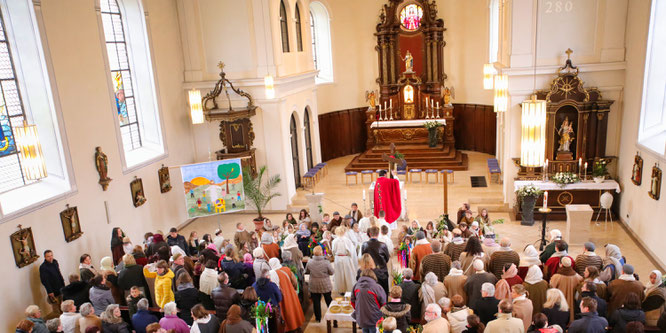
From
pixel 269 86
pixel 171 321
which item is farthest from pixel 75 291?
pixel 269 86

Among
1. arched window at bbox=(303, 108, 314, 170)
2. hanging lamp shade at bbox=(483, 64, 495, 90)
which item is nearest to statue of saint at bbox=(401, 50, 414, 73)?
hanging lamp shade at bbox=(483, 64, 495, 90)

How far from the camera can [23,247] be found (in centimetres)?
964

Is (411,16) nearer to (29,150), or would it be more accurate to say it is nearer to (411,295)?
(29,150)

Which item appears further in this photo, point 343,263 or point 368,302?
point 343,263

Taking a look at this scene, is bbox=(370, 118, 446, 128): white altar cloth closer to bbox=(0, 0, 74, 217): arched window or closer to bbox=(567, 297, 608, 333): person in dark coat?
bbox=(0, 0, 74, 217): arched window

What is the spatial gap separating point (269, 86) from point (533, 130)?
8.20 m

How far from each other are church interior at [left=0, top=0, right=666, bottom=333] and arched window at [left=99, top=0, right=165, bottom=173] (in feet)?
0.16

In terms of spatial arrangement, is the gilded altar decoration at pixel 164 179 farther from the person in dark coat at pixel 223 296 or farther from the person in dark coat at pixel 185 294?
the person in dark coat at pixel 223 296

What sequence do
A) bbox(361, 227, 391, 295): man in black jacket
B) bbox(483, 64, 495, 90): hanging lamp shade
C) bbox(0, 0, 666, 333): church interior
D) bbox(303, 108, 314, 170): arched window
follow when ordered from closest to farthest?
bbox(361, 227, 391, 295): man in black jacket → bbox(0, 0, 666, 333): church interior → bbox(483, 64, 495, 90): hanging lamp shade → bbox(303, 108, 314, 170): arched window

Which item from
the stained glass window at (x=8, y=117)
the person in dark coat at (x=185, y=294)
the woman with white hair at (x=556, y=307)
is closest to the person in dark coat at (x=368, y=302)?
the woman with white hair at (x=556, y=307)

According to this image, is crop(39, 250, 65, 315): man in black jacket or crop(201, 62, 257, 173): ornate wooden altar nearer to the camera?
crop(39, 250, 65, 315): man in black jacket

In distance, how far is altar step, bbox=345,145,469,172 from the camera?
20.3 m

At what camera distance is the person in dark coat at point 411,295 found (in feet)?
24.5

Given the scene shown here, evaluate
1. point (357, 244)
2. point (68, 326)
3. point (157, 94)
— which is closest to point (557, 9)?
point (357, 244)
